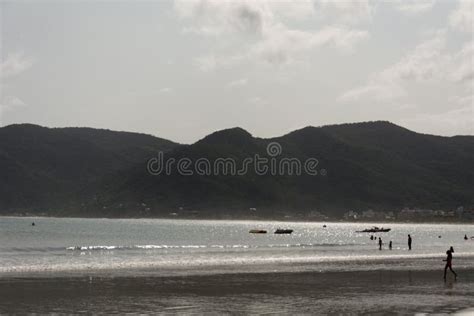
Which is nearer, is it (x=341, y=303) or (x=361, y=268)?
(x=341, y=303)

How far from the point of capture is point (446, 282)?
149 ft

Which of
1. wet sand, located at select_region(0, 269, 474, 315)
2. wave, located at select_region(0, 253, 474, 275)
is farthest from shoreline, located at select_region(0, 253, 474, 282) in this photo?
wet sand, located at select_region(0, 269, 474, 315)

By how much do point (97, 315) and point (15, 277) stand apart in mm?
19931

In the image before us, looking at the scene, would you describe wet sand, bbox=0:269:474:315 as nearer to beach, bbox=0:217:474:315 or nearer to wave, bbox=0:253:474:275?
beach, bbox=0:217:474:315

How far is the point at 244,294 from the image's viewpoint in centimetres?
3828

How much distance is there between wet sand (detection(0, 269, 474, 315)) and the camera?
105 feet

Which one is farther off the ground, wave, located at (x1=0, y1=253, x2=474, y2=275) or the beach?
wave, located at (x1=0, y1=253, x2=474, y2=275)

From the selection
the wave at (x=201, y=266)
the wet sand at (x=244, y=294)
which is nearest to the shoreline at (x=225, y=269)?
the wave at (x=201, y=266)

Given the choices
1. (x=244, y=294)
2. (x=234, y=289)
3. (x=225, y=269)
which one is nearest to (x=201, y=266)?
(x=225, y=269)

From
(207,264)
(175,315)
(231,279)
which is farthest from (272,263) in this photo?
(175,315)

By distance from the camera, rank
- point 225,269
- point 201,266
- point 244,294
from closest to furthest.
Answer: point 244,294 → point 225,269 → point 201,266

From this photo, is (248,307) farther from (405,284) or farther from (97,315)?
(405,284)

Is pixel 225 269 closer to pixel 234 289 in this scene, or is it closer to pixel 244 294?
pixel 234 289

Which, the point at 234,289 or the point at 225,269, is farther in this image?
the point at 225,269
